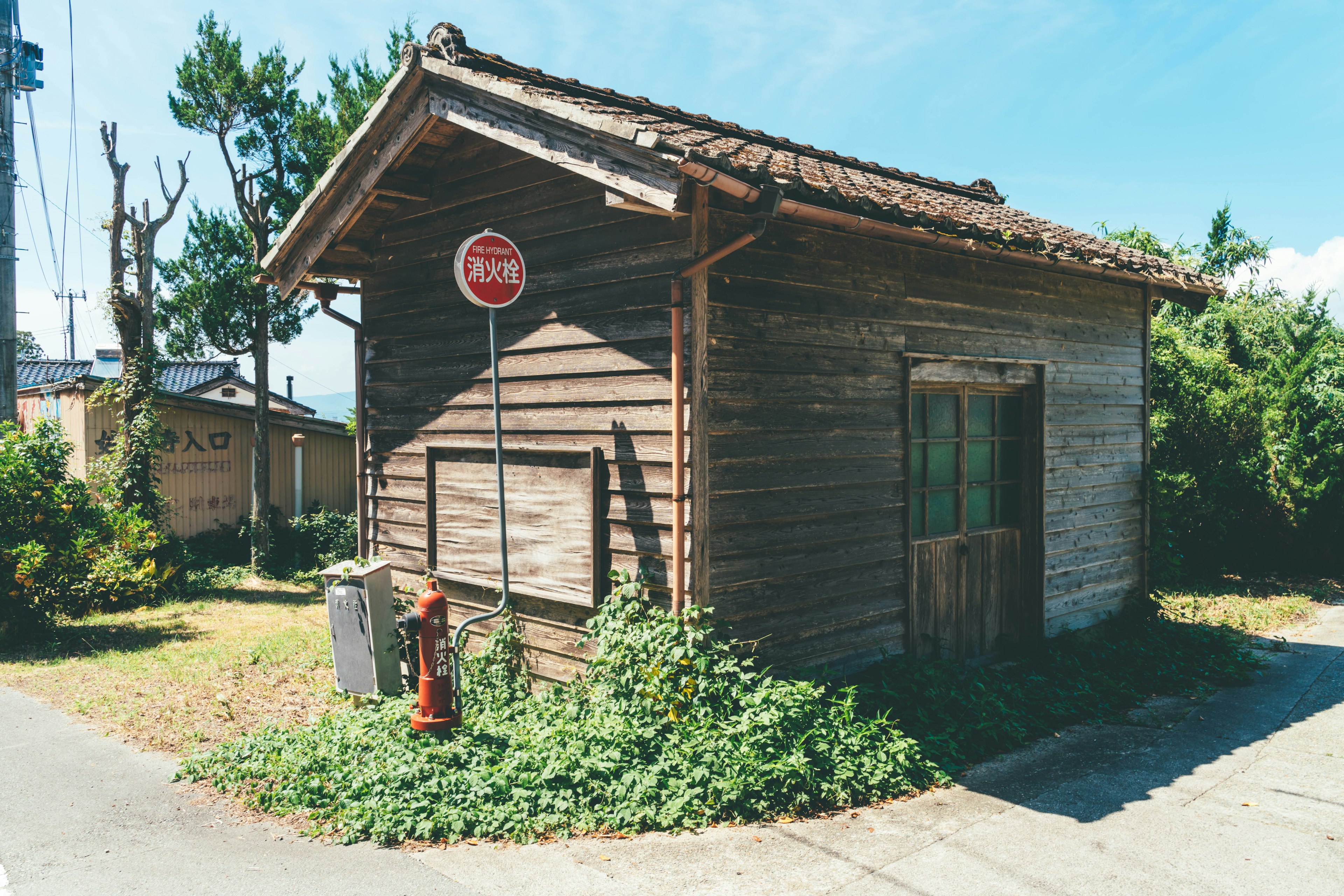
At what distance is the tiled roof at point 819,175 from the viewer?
486 centimetres

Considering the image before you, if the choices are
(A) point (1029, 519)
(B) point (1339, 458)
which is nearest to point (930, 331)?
(A) point (1029, 519)

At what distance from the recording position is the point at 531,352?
632cm

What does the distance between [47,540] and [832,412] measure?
373 inches

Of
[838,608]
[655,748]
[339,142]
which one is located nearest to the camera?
[655,748]

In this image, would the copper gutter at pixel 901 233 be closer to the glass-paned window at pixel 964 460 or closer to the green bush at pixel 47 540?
the glass-paned window at pixel 964 460

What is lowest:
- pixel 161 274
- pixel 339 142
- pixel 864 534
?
pixel 864 534

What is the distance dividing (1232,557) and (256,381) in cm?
1774

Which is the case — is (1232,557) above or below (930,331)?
below

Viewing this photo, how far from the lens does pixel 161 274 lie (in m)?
16.3

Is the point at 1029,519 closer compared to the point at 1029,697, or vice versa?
the point at 1029,697

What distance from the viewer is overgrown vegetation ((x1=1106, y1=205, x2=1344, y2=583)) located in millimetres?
12211

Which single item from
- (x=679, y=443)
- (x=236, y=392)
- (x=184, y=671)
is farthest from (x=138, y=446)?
(x=236, y=392)

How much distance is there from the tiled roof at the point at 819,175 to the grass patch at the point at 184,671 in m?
5.18

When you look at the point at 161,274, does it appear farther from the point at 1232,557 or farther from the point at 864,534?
the point at 1232,557
